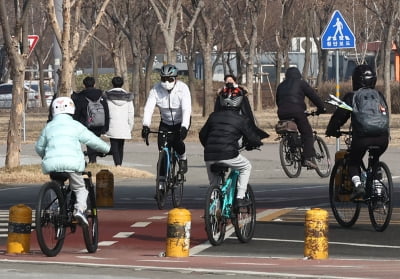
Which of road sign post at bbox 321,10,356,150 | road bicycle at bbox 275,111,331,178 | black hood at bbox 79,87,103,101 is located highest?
road sign post at bbox 321,10,356,150

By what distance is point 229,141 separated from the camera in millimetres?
14453

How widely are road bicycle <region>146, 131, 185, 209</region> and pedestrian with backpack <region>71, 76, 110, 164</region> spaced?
14.8 feet

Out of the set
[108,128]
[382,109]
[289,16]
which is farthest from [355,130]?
[289,16]

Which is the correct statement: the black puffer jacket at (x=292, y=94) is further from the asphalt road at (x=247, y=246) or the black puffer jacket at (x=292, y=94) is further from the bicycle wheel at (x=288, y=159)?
the asphalt road at (x=247, y=246)

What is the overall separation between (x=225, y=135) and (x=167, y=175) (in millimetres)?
4176

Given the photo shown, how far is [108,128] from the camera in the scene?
77.4 ft

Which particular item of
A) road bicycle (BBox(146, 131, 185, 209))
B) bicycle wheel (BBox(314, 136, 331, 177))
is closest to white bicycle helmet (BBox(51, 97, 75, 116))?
road bicycle (BBox(146, 131, 185, 209))

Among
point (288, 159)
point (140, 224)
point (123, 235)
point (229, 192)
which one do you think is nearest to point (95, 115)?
point (288, 159)

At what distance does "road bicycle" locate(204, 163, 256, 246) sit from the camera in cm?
1393

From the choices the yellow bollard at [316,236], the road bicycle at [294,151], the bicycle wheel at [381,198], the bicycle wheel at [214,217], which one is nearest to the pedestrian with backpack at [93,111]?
the road bicycle at [294,151]

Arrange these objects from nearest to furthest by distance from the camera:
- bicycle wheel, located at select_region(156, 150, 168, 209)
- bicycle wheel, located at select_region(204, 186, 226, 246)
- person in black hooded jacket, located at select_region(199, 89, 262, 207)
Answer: bicycle wheel, located at select_region(204, 186, 226, 246), person in black hooded jacket, located at select_region(199, 89, 262, 207), bicycle wheel, located at select_region(156, 150, 168, 209)

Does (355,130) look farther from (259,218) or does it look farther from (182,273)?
(182,273)

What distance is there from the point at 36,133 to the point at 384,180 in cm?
3148

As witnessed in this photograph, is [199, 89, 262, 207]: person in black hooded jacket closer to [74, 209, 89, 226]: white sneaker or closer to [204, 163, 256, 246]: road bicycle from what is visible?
[204, 163, 256, 246]: road bicycle
